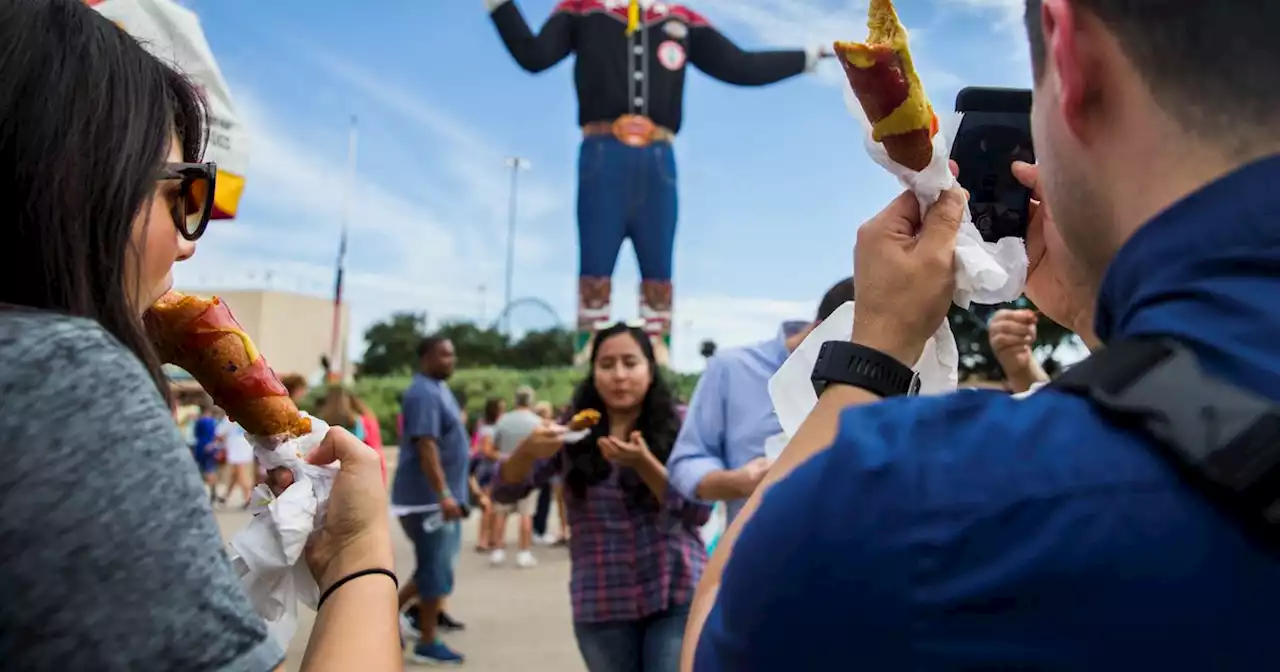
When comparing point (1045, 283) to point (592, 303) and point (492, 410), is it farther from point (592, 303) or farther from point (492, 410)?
point (492, 410)

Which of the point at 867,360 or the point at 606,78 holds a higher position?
the point at 606,78

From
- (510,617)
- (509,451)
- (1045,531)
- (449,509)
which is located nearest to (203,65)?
(1045,531)

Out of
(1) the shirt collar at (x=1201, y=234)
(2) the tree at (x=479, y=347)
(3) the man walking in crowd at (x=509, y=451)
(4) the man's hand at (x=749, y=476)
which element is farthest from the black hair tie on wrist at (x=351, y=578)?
(2) the tree at (x=479, y=347)

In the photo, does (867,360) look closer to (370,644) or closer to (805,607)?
(805,607)

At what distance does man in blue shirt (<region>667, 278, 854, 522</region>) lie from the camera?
2.95 m

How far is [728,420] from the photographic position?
3.09 metres

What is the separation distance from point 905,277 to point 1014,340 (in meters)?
1.61

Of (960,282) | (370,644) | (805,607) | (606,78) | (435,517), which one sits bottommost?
(435,517)

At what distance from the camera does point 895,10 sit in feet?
3.35

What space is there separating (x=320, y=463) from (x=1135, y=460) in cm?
112

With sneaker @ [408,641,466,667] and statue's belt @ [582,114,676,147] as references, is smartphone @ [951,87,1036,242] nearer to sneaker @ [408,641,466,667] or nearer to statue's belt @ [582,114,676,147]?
sneaker @ [408,641,466,667]

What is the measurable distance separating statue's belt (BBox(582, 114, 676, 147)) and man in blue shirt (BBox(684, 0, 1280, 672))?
7.26 metres

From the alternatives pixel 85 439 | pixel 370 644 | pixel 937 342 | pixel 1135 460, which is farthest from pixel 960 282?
pixel 85 439

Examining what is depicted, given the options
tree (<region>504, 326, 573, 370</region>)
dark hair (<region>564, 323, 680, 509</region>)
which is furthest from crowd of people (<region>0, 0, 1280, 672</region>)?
tree (<region>504, 326, 573, 370</region>)
